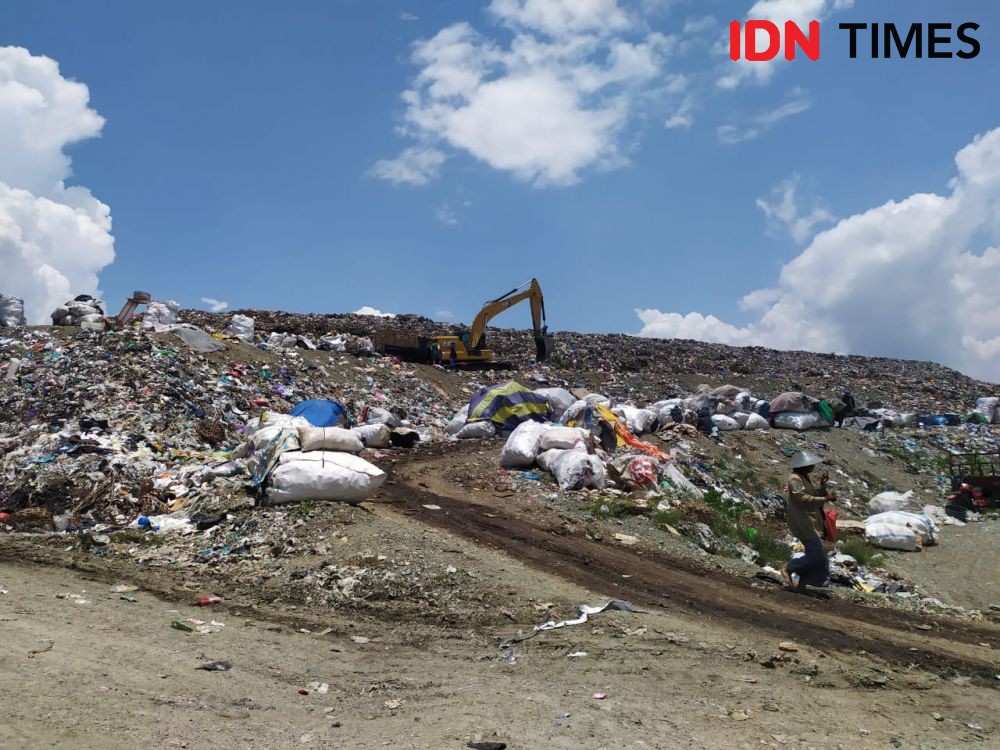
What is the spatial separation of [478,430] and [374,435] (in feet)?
5.88

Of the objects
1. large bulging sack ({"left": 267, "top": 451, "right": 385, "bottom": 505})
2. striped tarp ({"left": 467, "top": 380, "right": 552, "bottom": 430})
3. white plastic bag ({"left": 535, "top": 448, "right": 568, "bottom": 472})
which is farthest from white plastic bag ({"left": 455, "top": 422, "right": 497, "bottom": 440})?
large bulging sack ({"left": 267, "top": 451, "right": 385, "bottom": 505})

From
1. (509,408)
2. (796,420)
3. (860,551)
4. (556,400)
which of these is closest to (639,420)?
(556,400)

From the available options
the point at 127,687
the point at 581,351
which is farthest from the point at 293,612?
the point at 581,351

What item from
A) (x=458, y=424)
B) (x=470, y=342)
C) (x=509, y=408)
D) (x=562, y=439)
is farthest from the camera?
(x=470, y=342)

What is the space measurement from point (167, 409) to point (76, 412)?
1.16 m

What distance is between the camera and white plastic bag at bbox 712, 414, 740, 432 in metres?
13.9

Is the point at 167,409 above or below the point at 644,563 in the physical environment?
above

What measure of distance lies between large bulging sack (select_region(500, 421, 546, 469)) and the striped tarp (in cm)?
231

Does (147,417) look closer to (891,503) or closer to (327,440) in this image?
(327,440)

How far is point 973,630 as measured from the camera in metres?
4.95

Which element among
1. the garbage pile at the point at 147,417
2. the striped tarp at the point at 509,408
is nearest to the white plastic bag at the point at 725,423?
the striped tarp at the point at 509,408

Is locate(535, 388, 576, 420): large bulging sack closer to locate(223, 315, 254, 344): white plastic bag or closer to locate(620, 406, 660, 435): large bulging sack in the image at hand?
locate(620, 406, 660, 435): large bulging sack

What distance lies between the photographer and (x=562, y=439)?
9203 millimetres

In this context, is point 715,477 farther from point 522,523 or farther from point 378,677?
point 378,677
